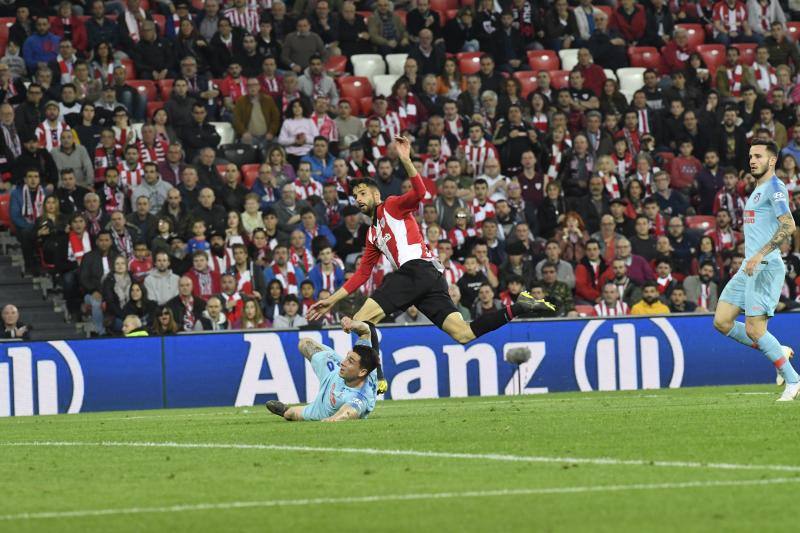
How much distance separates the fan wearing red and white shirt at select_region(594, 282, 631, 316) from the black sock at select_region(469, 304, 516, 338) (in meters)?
8.20

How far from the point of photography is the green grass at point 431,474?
7.67 meters

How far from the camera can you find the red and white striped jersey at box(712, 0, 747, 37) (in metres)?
30.9

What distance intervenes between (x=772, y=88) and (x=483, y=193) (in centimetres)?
797

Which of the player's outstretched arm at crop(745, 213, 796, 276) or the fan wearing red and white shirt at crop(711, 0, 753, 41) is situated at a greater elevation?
the fan wearing red and white shirt at crop(711, 0, 753, 41)

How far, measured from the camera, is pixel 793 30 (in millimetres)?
31031

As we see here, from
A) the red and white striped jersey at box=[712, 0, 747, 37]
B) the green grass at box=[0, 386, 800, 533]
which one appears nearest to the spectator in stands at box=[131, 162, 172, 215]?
the green grass at box=[0, 386, 800, 533]

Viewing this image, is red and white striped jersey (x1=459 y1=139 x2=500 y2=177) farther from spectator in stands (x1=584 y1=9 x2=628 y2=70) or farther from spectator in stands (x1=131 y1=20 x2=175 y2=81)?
spectator in stands (x1=131 y1=20 x2=175 y2=81)

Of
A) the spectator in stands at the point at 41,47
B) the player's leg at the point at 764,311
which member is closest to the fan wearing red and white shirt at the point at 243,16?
the spectator in stands at the point at 41,47

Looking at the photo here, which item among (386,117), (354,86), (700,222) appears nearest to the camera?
(700,222)

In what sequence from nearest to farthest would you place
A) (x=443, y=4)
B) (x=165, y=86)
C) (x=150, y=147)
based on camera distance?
(x=150, y=147)
(x=165, y=86)
(x=443, y=4)

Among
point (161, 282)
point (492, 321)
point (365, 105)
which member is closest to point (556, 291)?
point (161, 282)

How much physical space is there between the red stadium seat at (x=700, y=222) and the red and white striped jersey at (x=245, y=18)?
27.5 feet

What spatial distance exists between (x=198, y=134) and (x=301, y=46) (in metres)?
3.21

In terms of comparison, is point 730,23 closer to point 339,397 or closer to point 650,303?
point 650,303
